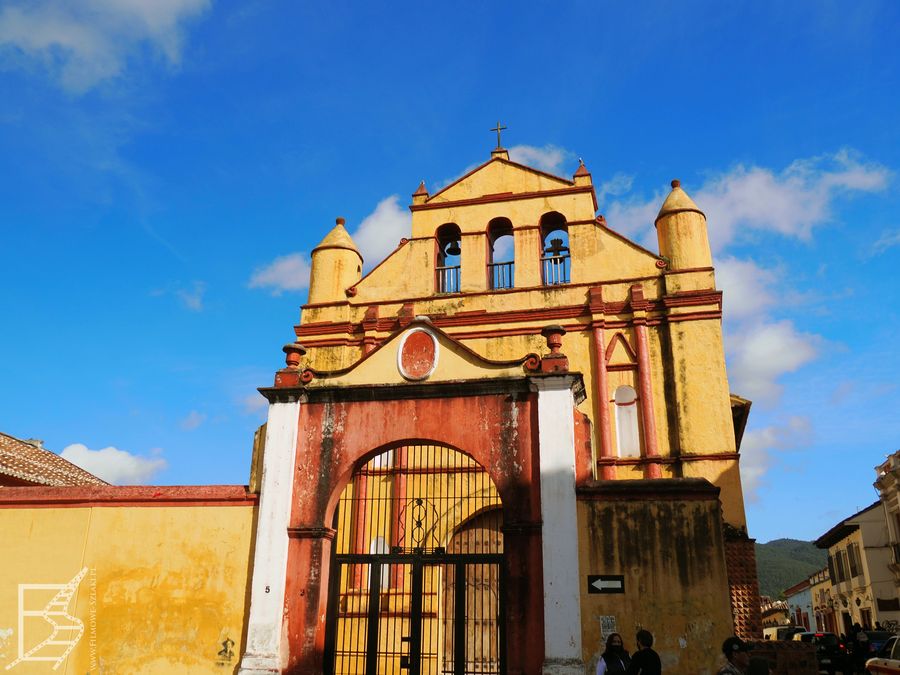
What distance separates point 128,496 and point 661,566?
8.27 meters

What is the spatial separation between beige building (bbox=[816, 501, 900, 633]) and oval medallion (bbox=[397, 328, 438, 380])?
30.0 meters

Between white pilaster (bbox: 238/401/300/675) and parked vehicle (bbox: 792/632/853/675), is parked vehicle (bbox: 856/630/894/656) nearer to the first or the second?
parked vehicle (bbox: 792/632/853/675)

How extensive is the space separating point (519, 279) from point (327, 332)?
16.4 ft

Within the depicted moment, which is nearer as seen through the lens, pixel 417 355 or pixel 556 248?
pixel 417 355

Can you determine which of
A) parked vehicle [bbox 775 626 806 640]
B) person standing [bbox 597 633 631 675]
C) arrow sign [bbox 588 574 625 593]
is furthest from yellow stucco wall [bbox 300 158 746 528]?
parked vehicle [bbox 775 626 806 640]

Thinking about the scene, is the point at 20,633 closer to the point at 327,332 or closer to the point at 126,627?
the point at 126,627

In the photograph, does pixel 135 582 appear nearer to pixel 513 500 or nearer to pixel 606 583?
pixel 513 500

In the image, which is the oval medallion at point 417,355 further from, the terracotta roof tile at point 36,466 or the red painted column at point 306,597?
the terracotta roof tile at point 36,466

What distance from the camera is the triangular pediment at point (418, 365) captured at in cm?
1156

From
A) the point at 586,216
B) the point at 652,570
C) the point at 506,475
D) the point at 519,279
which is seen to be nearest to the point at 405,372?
the point at 506,475

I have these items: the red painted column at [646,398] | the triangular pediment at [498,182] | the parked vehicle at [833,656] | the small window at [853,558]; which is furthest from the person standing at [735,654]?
the small window at [853,558]

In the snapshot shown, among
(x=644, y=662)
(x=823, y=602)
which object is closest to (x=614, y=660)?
(x=644, y=662)

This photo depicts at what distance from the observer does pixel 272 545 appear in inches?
441

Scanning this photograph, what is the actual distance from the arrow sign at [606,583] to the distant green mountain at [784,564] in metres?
96.9
